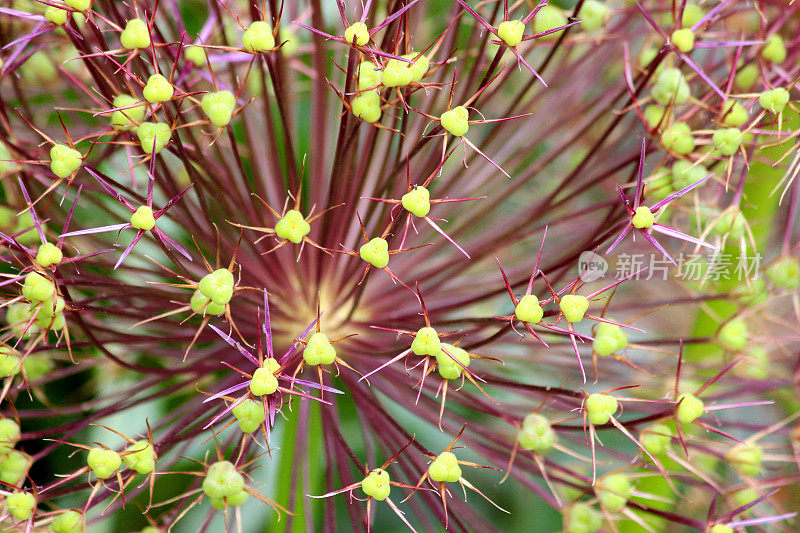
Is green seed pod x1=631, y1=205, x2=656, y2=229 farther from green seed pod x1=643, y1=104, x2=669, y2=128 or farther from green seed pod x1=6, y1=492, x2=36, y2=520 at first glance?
green seed pod x1=6, y1=492, x2=36, y2=520

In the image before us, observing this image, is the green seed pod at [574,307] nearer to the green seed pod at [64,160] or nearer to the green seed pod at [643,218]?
the green seed pod at [643,218]

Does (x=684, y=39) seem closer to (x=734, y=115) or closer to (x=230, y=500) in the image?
(x=734, y=115)

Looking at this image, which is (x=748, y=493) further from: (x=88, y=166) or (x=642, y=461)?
(x=88, y=166)

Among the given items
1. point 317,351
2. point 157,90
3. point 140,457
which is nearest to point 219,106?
point 157,90

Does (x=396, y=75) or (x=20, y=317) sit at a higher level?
(x=396, y=75)

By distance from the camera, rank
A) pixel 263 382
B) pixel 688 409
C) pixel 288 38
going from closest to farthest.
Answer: pixel 263 382 < pixel 688 409 < pixel 288 38

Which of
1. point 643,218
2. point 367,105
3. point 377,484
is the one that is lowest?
point 377,484

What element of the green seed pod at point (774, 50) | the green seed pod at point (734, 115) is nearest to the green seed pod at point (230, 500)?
the green seed pod at point (734, 115)
